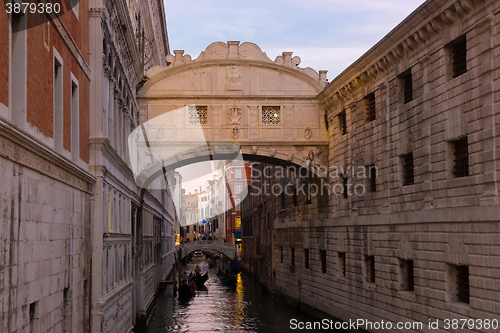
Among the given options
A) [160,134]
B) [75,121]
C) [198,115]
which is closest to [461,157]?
[75,121]

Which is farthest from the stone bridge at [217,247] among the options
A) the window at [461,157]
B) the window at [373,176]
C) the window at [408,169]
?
the window at [461,157]

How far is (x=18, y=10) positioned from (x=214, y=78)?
1341 centimetres

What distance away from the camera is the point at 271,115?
2070 centimetres

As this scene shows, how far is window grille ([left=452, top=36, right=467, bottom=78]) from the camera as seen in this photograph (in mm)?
12352

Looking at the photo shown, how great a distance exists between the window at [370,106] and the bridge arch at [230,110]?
328 cm

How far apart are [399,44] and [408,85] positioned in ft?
3.61

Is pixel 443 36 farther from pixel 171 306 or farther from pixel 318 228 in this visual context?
pixel 171 306

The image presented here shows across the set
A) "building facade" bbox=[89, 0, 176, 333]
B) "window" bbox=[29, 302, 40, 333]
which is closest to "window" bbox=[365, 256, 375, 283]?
"building facade" bbox=[89, 0, 176, 333]

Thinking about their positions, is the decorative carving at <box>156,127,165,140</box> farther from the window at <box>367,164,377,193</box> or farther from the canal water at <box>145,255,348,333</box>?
the window at <box>367,164,377,193</box>

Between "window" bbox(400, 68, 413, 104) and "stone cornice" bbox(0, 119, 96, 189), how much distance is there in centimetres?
850

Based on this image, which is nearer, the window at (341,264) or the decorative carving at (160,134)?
the window at (341,264)

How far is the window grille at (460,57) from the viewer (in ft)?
40.5

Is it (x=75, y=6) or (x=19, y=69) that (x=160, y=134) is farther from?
(x=19, y=69)

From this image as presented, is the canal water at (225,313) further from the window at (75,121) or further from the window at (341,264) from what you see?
the window at (75,121)
